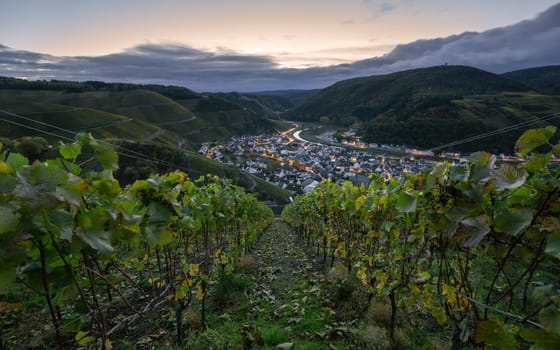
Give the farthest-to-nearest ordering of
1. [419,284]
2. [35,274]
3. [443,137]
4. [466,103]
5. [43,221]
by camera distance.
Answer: [466,103] → [443,137] → [419,284] → [35,274] → [43,221]

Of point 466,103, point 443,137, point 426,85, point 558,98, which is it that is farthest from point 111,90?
point 558,98

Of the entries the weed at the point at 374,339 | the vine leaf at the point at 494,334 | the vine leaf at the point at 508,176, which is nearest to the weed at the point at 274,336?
the weed at the point at 374,339

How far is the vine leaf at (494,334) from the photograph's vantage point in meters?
1.93

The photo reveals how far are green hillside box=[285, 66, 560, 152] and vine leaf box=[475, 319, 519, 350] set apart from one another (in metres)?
82.6

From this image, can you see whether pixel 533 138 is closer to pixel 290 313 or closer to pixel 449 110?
pixel 290 313

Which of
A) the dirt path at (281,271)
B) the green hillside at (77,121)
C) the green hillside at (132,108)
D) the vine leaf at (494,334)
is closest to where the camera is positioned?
the vine leaf at (494,334)

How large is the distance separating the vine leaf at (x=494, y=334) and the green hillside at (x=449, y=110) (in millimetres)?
82577

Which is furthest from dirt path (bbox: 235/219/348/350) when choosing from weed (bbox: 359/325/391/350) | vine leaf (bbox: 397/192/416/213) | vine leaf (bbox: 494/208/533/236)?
vine leaf (bbox: 494/208/533/236)

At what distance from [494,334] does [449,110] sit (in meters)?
121

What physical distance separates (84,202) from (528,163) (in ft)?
9.32

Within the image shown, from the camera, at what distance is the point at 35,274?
1.64 metres

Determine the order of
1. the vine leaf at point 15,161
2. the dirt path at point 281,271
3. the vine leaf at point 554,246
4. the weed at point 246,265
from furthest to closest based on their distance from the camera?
the weed at point 246,265 < the dirt path at point 281,271 < the vine leaf at point 15,161 < the vine leaf at point 554,246

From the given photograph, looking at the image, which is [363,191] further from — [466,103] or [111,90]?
[111,90]

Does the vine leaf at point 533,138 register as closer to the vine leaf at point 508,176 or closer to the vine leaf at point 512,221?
the vine leaf at point 508,176
